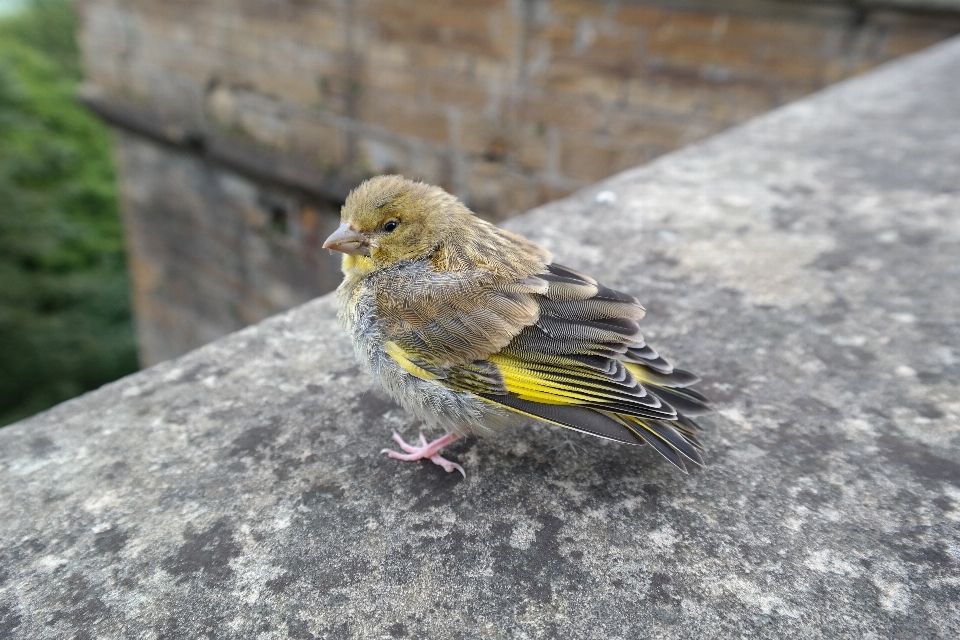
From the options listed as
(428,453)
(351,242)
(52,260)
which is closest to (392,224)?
(351,242)

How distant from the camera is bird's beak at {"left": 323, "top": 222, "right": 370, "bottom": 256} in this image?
6.98 ft

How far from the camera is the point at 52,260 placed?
14.3m

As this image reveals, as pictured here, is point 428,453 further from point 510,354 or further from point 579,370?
point 579,370

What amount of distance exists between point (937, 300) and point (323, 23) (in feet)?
21.8

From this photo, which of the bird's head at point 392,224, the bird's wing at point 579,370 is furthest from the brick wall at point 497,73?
the bird's wing at point 579,370

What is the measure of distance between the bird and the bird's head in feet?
0.22

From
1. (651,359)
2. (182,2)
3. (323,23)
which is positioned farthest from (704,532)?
(182,2)

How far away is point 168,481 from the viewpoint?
5.68 ft

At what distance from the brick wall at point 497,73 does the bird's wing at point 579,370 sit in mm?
4219

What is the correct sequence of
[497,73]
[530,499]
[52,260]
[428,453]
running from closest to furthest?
1. [530,499]
2. [428,453]
3. [497,73]
4. [52,260]

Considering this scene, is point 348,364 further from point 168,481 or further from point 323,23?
point 323,23

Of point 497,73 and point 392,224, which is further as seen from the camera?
point 497,73

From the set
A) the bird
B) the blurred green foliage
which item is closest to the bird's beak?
the bird

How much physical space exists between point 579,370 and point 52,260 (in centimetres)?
1506
